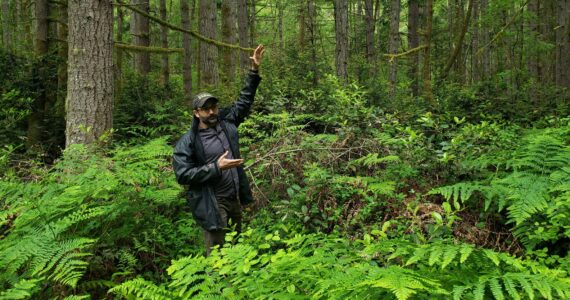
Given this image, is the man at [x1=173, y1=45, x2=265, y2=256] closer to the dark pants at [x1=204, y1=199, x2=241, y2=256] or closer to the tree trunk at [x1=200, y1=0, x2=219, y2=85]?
the dark pants at [x1=204, y1=199, x2=241, y2=256]

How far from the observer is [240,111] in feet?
17.8

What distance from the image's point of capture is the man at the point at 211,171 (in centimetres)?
457

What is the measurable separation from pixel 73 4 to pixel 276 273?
5.75m

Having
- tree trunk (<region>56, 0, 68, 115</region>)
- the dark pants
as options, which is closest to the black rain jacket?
the dark pants

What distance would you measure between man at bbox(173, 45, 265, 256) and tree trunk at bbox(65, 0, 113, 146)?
8.33 ft

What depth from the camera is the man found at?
457 centimetres

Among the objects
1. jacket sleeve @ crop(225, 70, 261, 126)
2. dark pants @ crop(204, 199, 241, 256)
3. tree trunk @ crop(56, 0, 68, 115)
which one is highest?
tree trunk @ crop(56, 0, 68, 115)

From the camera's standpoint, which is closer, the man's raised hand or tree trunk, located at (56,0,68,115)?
the man's raised hand

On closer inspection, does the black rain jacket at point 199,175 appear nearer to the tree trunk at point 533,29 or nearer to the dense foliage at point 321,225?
the dense foliage at point 321,225

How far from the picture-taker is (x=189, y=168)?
4.59 m

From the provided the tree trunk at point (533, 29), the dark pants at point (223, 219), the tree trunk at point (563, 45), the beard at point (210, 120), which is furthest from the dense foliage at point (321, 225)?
the tree trunk at point (533, 29)

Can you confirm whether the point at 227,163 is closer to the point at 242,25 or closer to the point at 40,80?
the point at 40,80

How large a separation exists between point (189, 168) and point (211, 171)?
1.02 ft

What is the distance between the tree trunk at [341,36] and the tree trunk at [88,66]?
246 inches
